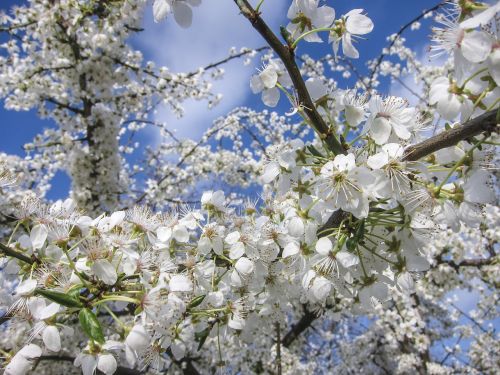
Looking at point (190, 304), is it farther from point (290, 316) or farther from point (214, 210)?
point (290, 316)

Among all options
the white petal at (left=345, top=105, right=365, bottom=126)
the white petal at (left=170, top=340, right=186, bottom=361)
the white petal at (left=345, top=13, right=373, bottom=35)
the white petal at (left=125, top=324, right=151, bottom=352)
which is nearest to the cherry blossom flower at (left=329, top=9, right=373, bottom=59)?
the white petal at (left=345, top=13, right=373, bottom=35)

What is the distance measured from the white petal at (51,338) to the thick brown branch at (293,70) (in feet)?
3.67

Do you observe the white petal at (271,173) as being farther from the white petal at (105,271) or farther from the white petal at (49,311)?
the white petal at (49,311)

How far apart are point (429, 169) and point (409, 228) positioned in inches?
8.7

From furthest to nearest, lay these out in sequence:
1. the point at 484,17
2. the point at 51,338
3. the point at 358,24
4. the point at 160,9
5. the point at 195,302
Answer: the point at 195,302, the point at 358,24, the point at 51,338, the point at 160,9, the point at 484,17

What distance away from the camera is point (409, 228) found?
143 cm

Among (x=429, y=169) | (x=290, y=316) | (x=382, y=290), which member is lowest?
(x=290, y=316)

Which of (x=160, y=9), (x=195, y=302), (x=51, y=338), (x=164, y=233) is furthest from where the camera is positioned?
(x=164, y=233)

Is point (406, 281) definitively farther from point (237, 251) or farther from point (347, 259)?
point (237, 251)

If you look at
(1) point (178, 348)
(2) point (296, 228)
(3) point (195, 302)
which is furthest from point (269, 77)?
(1) point (178, 348)

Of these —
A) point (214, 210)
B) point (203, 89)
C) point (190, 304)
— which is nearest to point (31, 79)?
point (203, 89)

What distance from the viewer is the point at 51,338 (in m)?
1.31

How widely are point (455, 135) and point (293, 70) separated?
55cm

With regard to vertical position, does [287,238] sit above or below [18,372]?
below
